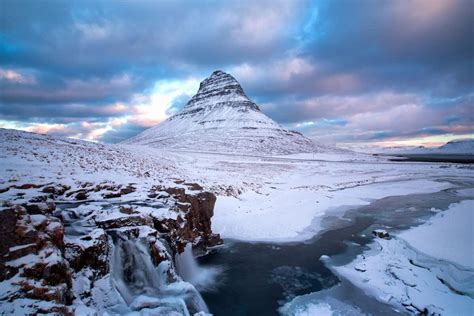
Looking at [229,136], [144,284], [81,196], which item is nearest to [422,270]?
[144,284]

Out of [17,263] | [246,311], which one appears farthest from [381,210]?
[17,263]

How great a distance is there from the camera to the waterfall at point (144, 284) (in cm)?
874

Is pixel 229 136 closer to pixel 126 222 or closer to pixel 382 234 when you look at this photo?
pixel 382 234

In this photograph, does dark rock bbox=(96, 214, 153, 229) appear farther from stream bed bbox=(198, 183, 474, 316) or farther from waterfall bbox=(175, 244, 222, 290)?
stream bed bbox=(198, 183, 474, 316)

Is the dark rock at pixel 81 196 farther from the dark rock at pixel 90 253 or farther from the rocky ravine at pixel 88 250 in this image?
the dark rock at pixel 90 253

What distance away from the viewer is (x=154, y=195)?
14.5 meters

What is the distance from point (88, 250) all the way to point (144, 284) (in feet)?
7.23

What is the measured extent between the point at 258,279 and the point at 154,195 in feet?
21.7

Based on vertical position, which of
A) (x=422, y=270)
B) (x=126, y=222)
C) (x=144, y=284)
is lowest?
(x=422, y=270)

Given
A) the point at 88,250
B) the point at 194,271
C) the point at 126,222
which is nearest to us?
the point at 88,250

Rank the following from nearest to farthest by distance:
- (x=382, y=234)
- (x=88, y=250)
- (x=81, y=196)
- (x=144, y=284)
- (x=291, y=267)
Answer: (x=88, y=250), (x=144, y=284), (x=81, y=196), (x=291, y=267), (x=382, y=234)

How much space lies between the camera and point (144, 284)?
9578 mm

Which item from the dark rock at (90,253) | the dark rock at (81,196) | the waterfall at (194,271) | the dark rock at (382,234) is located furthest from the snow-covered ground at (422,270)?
the dark rock at (81,196)

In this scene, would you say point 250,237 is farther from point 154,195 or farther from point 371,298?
point 371,298
